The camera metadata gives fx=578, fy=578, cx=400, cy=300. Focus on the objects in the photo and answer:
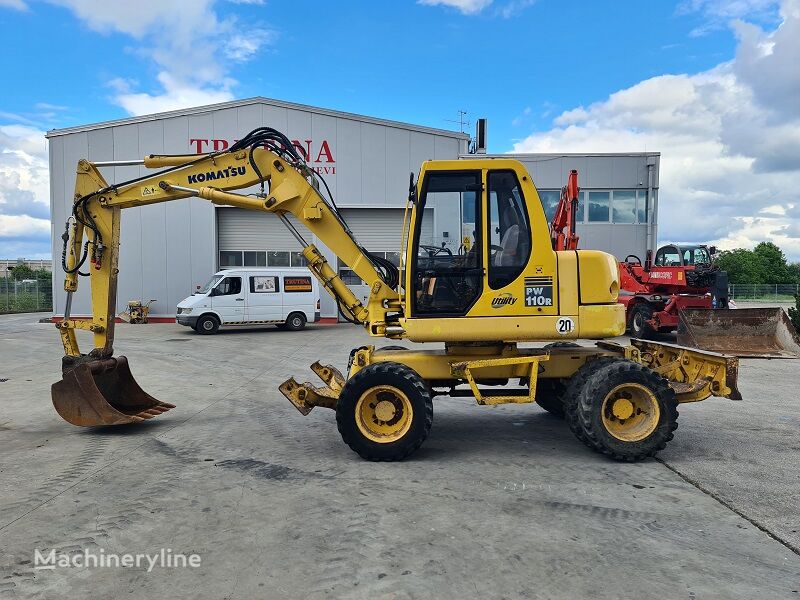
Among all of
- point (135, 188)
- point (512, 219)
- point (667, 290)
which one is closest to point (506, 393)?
point (512, 219)

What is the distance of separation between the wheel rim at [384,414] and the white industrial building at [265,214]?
1800 cm

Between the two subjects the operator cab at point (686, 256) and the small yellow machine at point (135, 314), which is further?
the small yellow machine at point (135, 314)

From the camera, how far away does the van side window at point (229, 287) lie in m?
20.2

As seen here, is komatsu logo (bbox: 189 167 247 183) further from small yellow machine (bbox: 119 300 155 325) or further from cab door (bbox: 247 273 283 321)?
small yellow machine (bbox: 119 300 155 325)

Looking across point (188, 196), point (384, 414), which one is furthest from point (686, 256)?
point (188, 196)

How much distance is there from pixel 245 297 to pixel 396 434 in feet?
51.3

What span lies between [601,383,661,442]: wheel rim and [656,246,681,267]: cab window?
43.1 ft

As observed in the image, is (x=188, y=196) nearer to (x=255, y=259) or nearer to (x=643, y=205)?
(x=255, y=259)

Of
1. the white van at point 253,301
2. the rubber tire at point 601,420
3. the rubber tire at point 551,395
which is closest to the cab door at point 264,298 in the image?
the white van at point 253,301

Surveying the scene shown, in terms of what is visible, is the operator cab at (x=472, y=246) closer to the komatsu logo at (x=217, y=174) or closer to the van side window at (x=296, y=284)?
the komatsu logo at (x=217, y=174)

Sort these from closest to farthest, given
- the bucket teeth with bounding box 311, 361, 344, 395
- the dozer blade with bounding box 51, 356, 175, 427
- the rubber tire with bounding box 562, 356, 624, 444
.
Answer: the rubber tire with bounding box 562, 356, 624, 444 < the bucket teeth with bounding box 311, 361, 344, 395 < the dozer blade with bounding box 51, 356, 175, 427

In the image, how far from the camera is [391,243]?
24.8m
